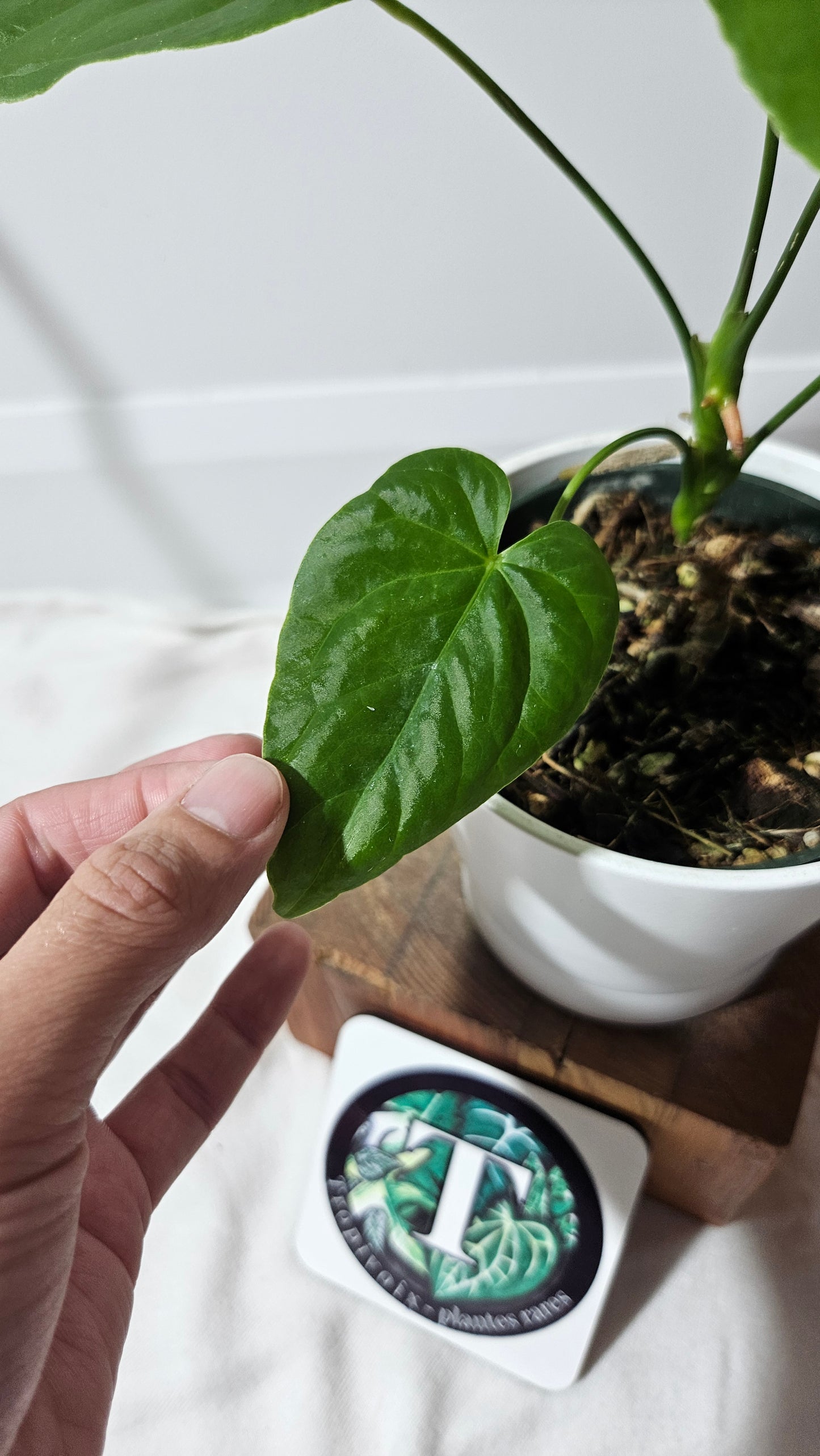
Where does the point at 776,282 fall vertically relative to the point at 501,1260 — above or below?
above

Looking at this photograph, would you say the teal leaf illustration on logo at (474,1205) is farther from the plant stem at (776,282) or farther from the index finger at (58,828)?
the plant stem at (776,282)

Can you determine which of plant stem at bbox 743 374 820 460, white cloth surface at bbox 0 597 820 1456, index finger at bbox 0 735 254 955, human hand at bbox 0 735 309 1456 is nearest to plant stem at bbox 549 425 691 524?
plant stem at bbox 743 374 820 460

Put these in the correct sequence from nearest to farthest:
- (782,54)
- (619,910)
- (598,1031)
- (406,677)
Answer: (782,54) → (406,677) → (619,910) → (598,1031)

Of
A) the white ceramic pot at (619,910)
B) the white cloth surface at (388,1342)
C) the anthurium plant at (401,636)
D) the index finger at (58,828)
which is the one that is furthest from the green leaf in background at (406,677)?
the white cloth surface at (388,1342)

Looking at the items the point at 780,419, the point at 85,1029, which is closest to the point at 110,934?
the point at 85,1029

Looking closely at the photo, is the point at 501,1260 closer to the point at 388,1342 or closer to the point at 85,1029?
the point at 388,1342

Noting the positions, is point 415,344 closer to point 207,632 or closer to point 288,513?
point 288,513

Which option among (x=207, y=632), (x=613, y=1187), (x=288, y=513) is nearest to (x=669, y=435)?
(x=613, y=1187)
